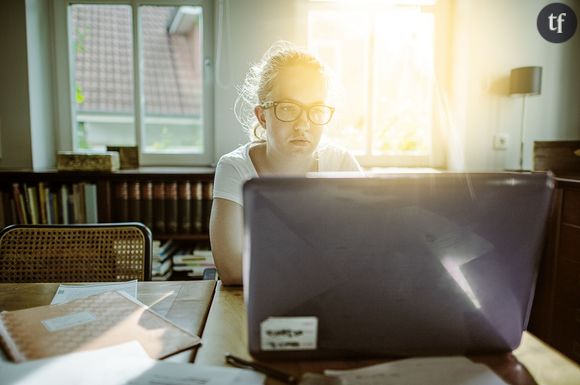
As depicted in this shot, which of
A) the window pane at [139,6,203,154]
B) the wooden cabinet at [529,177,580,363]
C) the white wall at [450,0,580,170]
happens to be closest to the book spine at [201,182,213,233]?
the window pane at [139,6,203,154]

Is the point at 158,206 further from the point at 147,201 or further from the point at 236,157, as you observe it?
the point at 236,157

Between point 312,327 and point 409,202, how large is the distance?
0.22 m

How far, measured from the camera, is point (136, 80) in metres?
2.85

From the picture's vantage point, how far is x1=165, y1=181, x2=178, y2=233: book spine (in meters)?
2.45

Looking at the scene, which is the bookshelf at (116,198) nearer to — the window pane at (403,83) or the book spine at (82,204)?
the book spine at (82,204)

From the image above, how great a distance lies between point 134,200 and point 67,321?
1.73m

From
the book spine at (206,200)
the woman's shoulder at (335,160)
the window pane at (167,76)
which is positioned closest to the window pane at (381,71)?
the window pane at (167,76)

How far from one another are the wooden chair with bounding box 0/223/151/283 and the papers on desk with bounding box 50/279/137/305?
0.86ft

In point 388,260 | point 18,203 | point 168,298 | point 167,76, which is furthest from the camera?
point 167,76

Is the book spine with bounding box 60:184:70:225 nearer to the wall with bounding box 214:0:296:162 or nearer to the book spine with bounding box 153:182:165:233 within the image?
the book spine with bounding box 153:182:165:233

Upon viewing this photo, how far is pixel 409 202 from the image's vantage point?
21.5 inches

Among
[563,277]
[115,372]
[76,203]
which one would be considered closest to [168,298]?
[115,372]

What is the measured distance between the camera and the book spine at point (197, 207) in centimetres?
246
